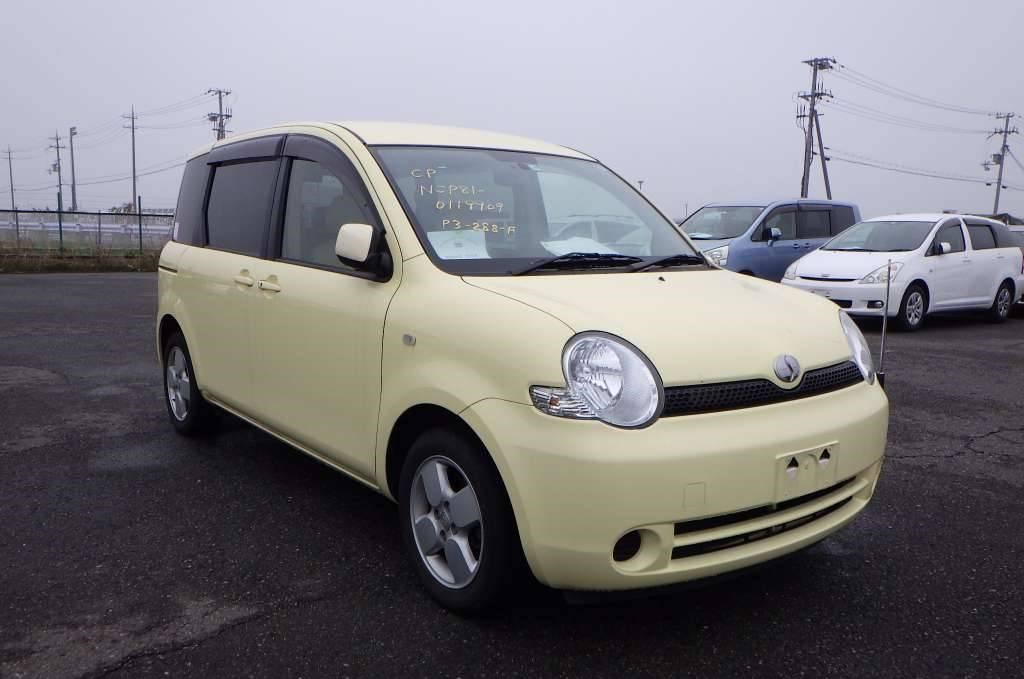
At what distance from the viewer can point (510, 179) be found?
148 inches

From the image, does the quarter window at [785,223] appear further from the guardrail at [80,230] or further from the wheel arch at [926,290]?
the guardrail at [80,230]

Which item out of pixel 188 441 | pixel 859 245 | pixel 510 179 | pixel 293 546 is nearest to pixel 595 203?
pixel 510 179

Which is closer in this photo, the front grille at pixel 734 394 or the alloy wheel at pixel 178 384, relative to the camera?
the front grille at pixel 734 394

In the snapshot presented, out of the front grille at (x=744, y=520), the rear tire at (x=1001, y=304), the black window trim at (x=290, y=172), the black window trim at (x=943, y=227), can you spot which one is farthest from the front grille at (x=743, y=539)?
the rear tire at (x=1001, y=304)

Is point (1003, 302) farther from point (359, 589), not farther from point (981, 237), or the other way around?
point (359, 589)

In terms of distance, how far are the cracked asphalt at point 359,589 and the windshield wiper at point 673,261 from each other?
1.27 m

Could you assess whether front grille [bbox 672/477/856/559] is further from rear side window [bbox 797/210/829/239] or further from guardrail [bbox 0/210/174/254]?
guardrail [bbox 0/210/174/254]

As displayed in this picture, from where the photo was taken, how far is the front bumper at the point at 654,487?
2.40 m

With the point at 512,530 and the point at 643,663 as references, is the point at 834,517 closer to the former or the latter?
the point at 643,663

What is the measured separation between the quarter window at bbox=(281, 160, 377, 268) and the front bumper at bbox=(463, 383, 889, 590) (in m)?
1.22

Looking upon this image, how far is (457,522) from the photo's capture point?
2.80 m

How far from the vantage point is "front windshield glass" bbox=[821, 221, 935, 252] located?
1152 centimetres

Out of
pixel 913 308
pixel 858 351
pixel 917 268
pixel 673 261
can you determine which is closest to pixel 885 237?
pixel 917 268

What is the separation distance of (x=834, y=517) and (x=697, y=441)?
2.53 ft
